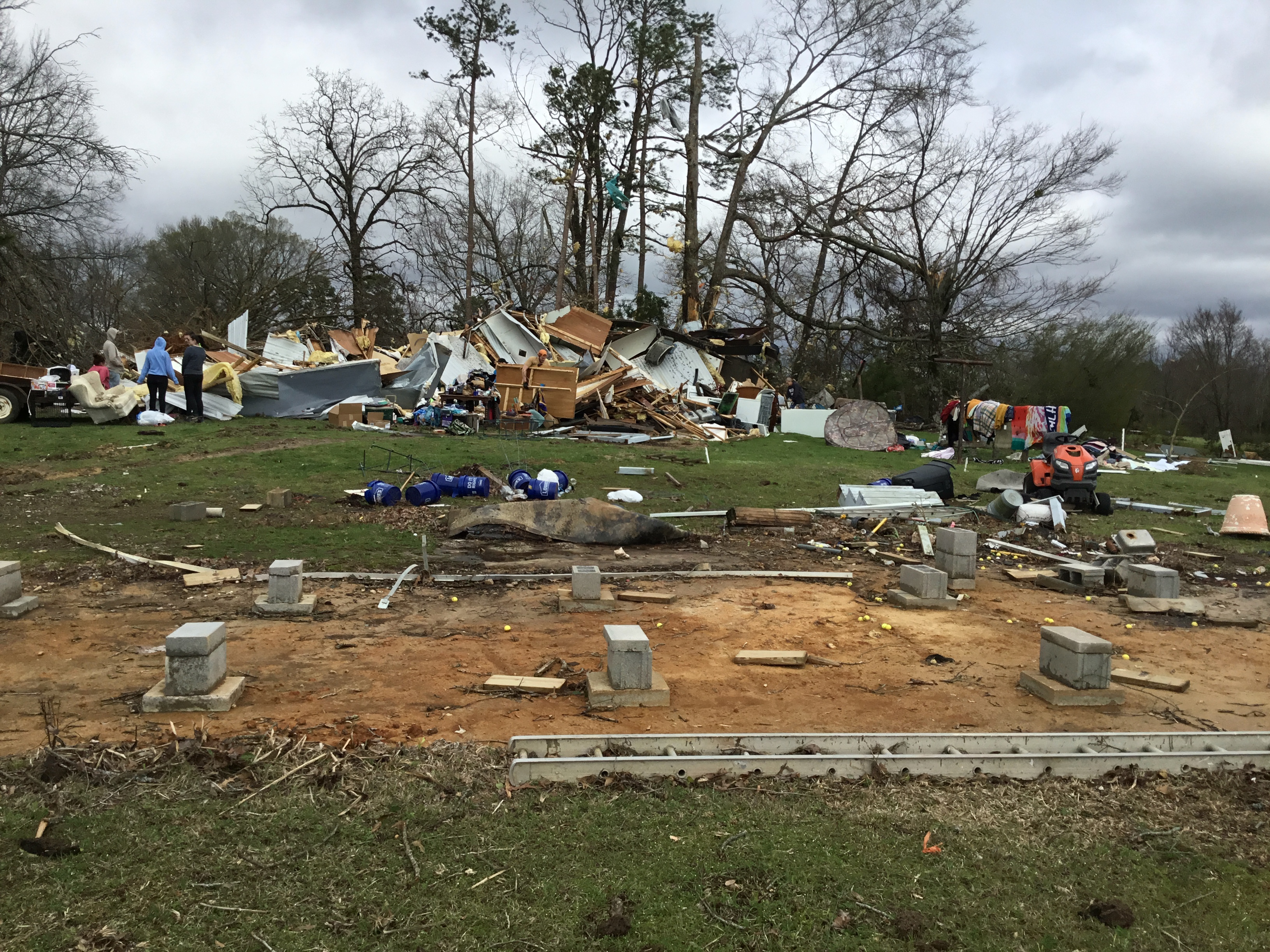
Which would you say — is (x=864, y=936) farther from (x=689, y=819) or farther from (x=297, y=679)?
(x=297, y=679)

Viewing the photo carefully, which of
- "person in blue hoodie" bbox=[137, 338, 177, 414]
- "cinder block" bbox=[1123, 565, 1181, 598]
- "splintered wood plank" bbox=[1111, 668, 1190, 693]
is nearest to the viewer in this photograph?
"splintered wood plank" bbox=[1111, 668, 1190, 693]

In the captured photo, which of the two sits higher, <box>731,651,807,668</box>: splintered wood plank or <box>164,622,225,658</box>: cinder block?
<box>164,622,225,658</box>: cinder block

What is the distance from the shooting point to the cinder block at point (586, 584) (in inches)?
283

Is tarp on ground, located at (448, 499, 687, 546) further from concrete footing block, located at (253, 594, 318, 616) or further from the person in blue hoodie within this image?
the person in blue hoodie

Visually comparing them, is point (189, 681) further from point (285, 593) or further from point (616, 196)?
point (616, 196)

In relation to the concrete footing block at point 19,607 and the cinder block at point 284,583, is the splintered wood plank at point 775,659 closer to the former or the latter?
the cinder block at point 284,583

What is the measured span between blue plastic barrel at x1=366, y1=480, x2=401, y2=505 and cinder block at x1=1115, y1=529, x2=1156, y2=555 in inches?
348

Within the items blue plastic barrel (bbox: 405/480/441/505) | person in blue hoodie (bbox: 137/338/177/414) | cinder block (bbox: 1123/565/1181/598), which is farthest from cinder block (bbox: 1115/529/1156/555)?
person in blue hoodie (bbox: 137/338/177/414)

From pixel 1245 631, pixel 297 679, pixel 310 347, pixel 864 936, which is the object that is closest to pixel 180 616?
pixel 297 679

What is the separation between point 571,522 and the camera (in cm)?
982

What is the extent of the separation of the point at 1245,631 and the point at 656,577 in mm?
5111

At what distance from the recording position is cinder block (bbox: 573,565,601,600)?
23.6 feet

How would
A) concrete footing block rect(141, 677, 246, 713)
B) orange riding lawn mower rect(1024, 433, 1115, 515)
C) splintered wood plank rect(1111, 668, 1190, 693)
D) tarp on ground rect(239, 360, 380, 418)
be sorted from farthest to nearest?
tarp on ground rect(239, 360, 380, 418)
orange riding lawn mower rect(1024, 433, 1115, 515)
splintered wood plank rect(1111, 668, 1190, 693)
concrete footing block rect(141, 677, 246, 713)

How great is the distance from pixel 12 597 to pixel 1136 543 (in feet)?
35.6
